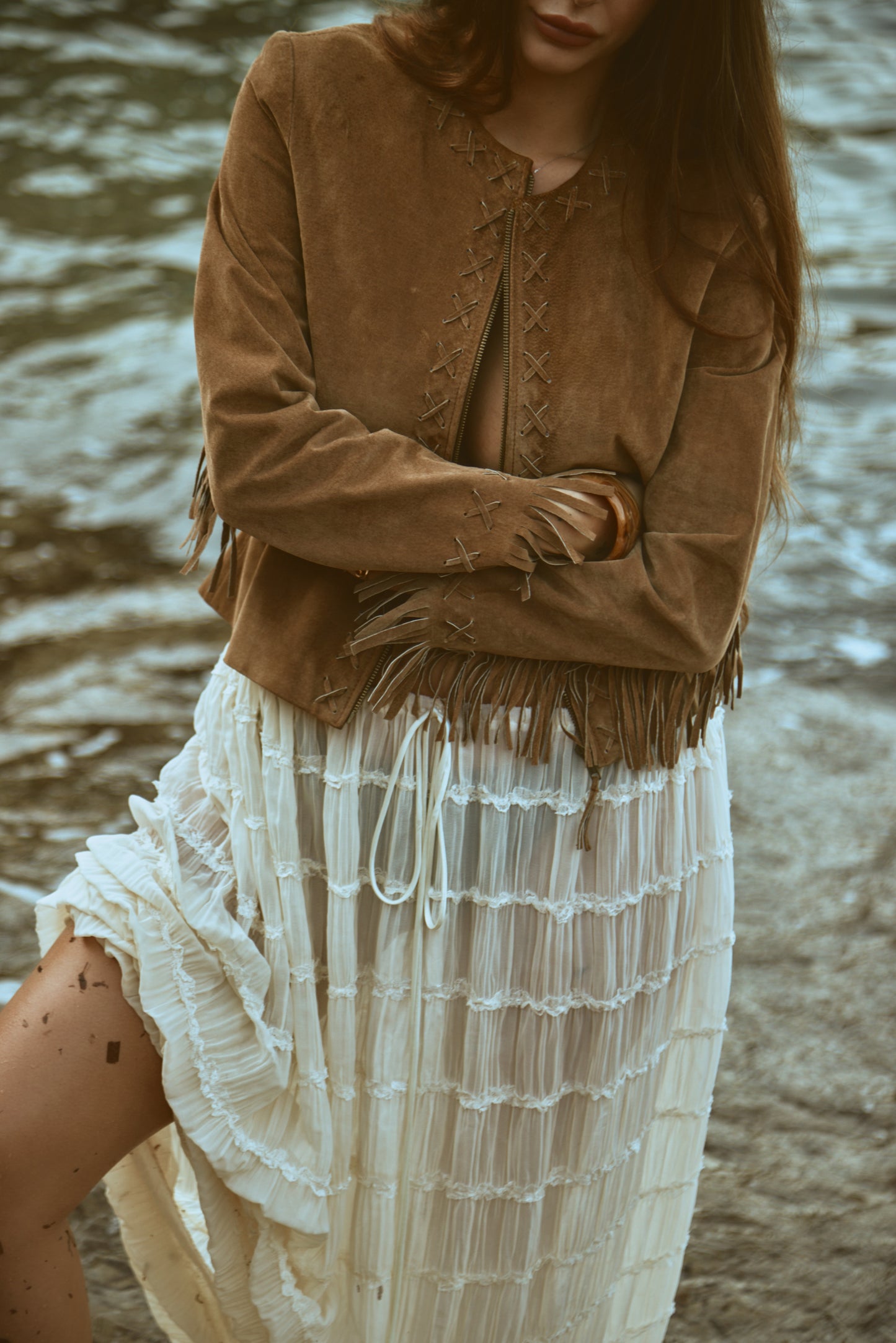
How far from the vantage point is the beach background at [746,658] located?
237 centimetres

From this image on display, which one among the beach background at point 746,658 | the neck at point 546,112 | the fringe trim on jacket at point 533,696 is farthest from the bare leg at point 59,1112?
the neck at point 546,112

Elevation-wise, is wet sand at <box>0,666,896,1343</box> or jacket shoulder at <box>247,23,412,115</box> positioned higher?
jacket shoulder at <box>247,23,412,115</box>

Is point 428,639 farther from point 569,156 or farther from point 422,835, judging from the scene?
point 569,156

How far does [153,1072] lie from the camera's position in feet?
4.55

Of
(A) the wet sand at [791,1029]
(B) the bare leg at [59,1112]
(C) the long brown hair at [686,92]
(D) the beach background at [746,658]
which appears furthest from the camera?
(D) the beach background at [746,658]

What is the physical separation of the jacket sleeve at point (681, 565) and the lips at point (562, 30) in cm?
24

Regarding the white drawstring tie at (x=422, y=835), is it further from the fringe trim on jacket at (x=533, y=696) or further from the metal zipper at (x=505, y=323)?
the metal zipper at (x=505, y=323)

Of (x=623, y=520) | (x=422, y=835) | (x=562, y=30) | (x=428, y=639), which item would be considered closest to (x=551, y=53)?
(x=562, y=30)

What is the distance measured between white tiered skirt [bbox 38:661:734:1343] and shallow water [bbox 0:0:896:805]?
788 millimetres

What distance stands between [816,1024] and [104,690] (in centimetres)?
205

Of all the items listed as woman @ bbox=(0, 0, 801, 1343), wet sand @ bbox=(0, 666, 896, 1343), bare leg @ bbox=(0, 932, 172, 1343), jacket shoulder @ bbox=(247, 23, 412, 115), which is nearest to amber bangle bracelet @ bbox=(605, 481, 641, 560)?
woman @ bbox=(0, 0, 801, 1343)

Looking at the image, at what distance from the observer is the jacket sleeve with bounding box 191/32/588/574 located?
135cm

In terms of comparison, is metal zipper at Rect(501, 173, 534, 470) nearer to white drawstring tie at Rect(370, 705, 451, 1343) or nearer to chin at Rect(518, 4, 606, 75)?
chin at Rect(518, 4, 606, 75)

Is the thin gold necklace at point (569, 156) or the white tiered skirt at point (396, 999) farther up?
the thin gold necklace at point (569, 156)
